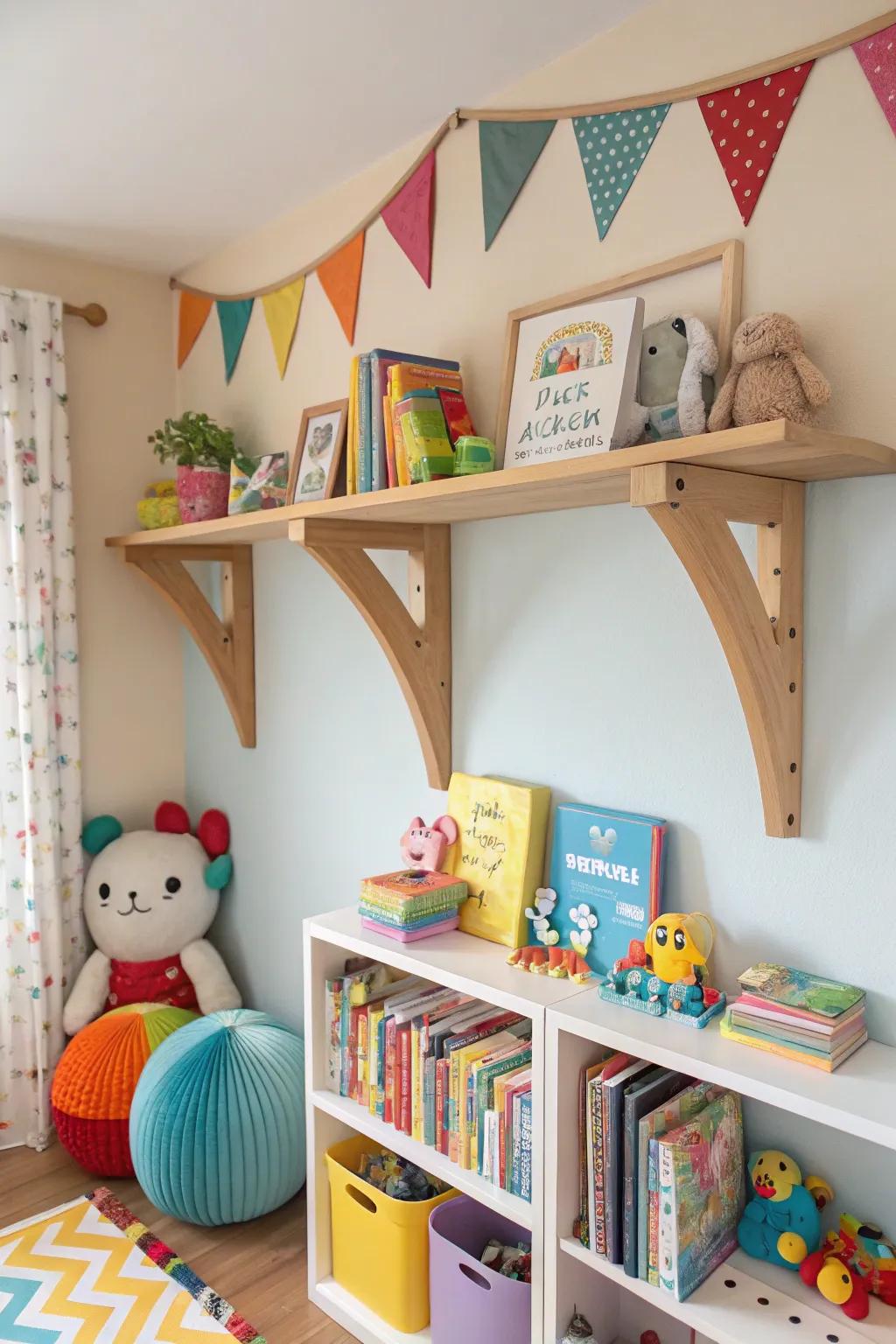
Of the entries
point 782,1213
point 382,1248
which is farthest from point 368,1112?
point 782,1213

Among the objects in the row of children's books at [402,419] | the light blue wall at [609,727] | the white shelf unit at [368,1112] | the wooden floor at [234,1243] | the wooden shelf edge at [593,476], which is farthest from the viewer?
the wooden floor at [234,1243]

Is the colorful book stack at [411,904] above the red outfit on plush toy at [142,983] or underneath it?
above

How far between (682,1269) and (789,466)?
1.01 meters

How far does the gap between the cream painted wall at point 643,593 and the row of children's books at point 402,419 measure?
0.35ft

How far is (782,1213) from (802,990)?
1.02 feet

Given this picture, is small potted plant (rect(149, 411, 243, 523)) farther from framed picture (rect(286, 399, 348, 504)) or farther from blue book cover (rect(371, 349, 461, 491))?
blue book cover (rect(371, 349, 461, 491))

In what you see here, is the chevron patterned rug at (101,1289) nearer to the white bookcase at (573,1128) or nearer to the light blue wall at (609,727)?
the white bookcase at (573,1128)

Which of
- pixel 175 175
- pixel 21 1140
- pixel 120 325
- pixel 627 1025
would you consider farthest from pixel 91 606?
pixel 627 1025

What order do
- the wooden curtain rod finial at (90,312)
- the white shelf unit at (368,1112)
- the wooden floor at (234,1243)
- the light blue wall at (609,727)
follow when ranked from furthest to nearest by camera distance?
the wooden curtain rod finial at (90,312) → the wooden floor at (234,1243) → the white shelf unit at (368,1112) → the light blue wall at (609,727)

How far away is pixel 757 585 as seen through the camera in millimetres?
1331

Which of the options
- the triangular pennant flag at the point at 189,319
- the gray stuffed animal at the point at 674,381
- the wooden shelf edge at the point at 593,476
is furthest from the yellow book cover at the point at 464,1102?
the triangular pennant flag at the point at 189,319

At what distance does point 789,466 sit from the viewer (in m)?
1.22

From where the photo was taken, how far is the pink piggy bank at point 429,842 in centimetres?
185

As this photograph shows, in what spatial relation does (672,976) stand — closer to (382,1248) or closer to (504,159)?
(382,1248)
